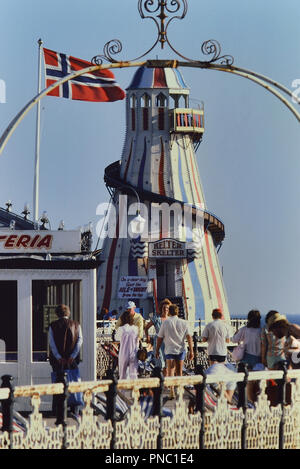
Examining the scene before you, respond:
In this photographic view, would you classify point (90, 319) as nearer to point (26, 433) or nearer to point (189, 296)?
point (26, 433)

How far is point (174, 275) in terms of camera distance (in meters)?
67.4

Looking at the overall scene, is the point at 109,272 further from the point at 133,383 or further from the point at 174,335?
the point at 133,383

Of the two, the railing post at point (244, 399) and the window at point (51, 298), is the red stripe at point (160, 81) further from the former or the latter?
the railing post at point (244, 399)

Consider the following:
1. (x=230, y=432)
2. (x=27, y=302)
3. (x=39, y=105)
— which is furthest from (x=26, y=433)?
(x=39, y=105)

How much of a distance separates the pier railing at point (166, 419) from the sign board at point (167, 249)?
4859 centimetres

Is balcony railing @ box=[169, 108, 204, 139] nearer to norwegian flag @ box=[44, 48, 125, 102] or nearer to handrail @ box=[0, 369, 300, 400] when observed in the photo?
norwegian flag @ box=[44, 48, 125, 102]

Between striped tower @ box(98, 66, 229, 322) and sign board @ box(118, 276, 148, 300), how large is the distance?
0.05 meters

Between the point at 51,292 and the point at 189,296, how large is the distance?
45601 millimetres

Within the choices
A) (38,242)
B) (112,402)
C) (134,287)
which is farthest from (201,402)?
(134,287)

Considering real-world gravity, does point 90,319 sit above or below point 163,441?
above

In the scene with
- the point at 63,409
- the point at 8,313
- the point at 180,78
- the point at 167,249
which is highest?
the point at 180,78

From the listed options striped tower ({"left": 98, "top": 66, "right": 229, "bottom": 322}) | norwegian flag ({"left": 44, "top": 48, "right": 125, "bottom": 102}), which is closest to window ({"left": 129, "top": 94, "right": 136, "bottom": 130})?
striped tower ({"left": 98, "top": 66, "right": 229, "bottom": 322})

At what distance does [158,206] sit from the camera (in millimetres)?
67562

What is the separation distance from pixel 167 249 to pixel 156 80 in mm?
7842
